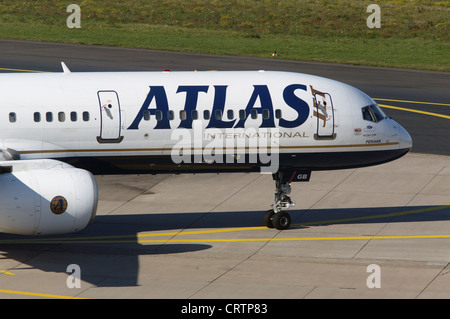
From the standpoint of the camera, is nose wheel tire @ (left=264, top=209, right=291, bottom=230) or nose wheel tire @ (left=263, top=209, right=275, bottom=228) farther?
nose wheel tire @ (left=263, top=209, right=275, bottom=228)

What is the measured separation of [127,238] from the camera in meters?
31.6

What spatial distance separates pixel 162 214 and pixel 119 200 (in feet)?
9.29

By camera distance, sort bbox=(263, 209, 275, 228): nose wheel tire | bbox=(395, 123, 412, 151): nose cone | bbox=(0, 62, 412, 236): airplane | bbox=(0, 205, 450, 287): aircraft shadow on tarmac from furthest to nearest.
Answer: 1. bbox=(395, 123, 412, 151): nose cone
2. bbox=(263, 209, 275, 228): nose wheel tire
3. bbox=(0, 62, 412, 236): airplane
4. bbox=(0, 205, 450, 287): aircraft shadow on tarmac

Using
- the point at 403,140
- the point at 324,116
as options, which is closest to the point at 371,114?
the point at 403,140

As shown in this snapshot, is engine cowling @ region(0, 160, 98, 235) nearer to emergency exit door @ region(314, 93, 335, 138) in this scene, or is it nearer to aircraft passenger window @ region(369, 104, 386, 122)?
emergency exit door @ region(314, 93, 335, 138)

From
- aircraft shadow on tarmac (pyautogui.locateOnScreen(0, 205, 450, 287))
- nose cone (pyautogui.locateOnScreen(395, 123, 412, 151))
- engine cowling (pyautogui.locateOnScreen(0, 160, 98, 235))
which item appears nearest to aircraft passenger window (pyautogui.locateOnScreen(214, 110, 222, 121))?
aircraft shadow on tarmac (pyautogui.locateOnScreen(0, 205, 450, 287))

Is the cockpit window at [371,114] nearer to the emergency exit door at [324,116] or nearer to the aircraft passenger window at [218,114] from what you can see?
the emergency exit door at [324,116]

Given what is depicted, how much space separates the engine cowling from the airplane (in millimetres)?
2014

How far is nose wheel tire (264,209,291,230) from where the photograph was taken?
32469mm

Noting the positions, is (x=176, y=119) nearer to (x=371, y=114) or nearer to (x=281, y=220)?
(x=281, y=220)

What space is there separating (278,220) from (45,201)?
9159 millimetres

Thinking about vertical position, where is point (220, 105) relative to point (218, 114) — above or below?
above

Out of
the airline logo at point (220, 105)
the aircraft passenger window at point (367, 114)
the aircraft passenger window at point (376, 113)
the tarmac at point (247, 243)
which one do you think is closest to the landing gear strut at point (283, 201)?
the tarmac at point (247, 243)
